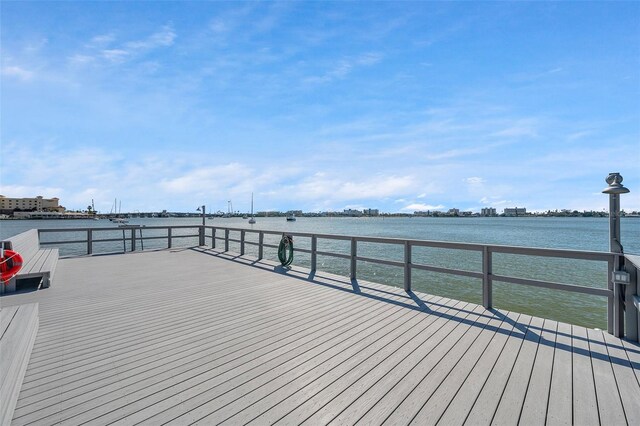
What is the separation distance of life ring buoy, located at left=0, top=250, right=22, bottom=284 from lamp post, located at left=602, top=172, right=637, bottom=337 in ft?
24.9

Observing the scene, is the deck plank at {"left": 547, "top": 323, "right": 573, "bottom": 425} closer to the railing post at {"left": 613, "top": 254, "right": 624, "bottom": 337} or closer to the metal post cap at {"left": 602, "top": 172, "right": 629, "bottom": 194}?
the railing post at {"left": 613, "top": 254, "right": 624, "bottom": 337}

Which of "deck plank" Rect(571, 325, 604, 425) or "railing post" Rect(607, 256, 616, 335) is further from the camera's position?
"railing post" Rect(607, 256, 616, 335)

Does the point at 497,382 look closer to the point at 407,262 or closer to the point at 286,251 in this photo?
the point at 407,262

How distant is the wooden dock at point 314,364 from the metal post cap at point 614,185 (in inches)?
61.4

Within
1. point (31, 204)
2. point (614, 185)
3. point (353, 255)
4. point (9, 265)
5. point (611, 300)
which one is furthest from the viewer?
point (31, 204)

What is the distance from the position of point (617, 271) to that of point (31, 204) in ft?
382

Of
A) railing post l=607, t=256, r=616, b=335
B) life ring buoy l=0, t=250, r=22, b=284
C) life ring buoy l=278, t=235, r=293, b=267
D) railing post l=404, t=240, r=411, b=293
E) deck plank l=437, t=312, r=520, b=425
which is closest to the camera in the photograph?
deck plank l=437, t=312, r=520, b=425

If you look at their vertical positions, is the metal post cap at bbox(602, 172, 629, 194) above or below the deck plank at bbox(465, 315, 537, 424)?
above

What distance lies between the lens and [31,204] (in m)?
81.6

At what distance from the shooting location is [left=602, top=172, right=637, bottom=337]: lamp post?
2.92 m

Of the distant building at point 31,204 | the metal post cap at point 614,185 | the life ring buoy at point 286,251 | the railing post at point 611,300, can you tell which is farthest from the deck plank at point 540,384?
the distant building at point 31,204

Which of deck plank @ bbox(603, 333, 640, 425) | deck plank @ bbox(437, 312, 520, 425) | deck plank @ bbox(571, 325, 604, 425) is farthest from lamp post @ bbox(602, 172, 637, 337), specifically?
deck plank @ bbox(437, 312, 520, 425)

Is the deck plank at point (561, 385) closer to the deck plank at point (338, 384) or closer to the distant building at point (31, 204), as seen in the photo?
the deck plank at point (338, 384)

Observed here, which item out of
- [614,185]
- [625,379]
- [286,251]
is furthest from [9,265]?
[614,185]
